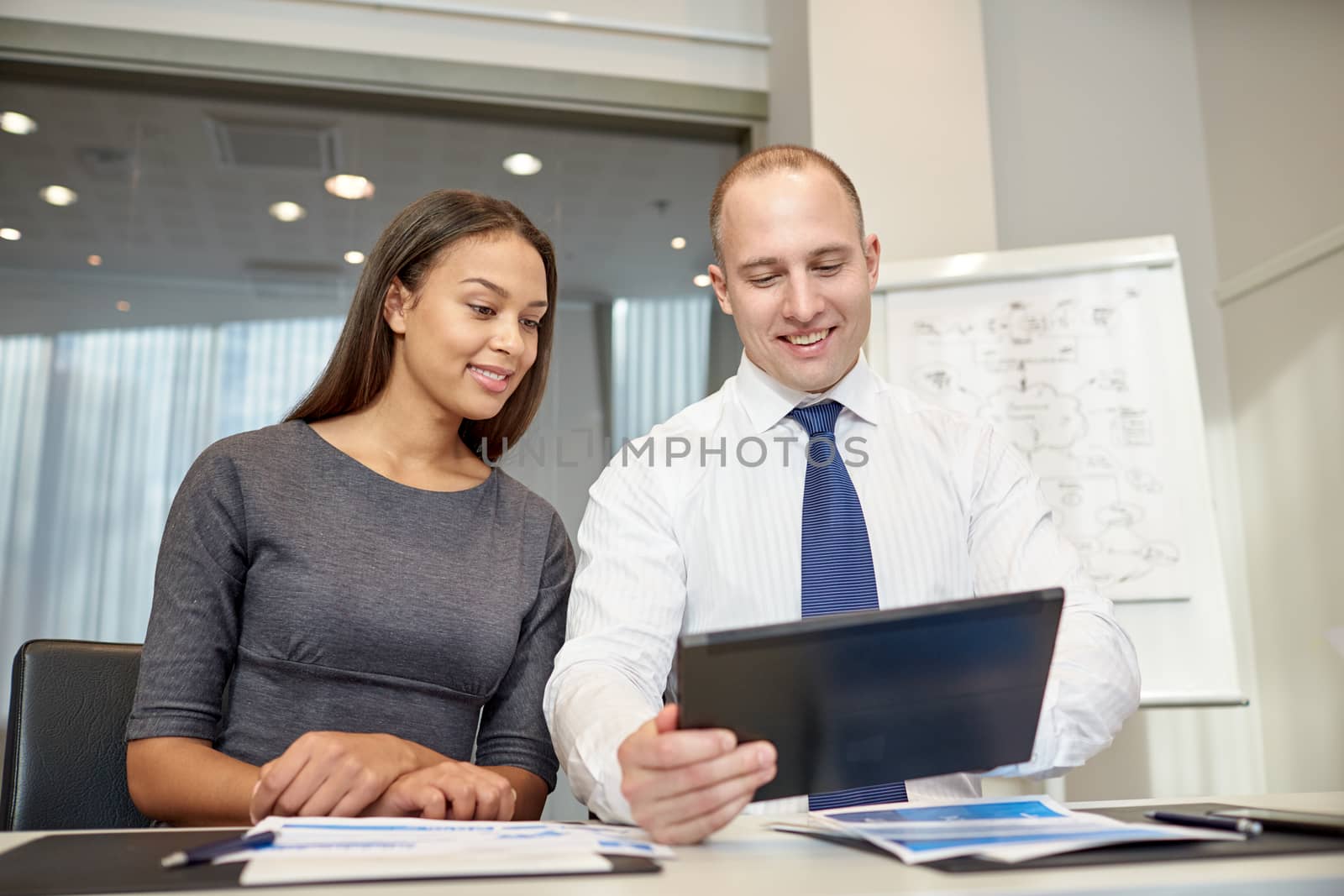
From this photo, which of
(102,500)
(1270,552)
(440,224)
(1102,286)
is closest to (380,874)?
(440,224)

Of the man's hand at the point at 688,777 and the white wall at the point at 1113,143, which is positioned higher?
the white wall at the point at 1113,143

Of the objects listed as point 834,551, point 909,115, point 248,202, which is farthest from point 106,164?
point 834,551

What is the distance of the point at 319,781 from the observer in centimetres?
Result: 108

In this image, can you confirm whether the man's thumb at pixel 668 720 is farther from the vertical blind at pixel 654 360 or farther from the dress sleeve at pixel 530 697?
the vertical blind at pixel 654 360

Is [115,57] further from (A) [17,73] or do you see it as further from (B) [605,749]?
(B) [605,749]

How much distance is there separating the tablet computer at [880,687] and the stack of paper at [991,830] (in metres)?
0.05

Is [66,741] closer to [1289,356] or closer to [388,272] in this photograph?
[388,272]

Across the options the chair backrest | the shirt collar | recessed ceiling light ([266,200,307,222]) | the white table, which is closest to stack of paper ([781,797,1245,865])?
the white table

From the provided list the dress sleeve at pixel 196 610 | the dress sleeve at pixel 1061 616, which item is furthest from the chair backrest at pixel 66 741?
the dress sleeve at pixel 1061 616

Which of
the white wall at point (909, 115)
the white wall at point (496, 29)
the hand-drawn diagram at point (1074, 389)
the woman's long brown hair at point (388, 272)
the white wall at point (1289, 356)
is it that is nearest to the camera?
the woman's long brown hair at point (388, 272)

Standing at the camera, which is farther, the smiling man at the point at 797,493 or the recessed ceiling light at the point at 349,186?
the recessed ceiling light at the point at 349,186

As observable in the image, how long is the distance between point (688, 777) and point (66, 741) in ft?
3.17

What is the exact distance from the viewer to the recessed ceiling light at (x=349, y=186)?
3.12 m

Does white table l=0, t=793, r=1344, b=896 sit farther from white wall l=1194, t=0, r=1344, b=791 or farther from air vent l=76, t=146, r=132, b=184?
air vent l=76, t=146, r=132, b=184
